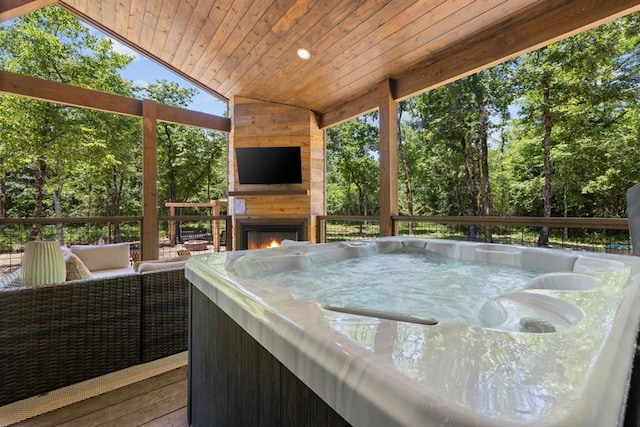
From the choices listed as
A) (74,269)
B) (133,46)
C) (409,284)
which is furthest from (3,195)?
(409,284)

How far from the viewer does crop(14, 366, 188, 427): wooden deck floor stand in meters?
1.46

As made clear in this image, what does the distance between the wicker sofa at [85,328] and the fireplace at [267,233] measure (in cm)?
282

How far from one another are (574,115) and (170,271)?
7.53 m

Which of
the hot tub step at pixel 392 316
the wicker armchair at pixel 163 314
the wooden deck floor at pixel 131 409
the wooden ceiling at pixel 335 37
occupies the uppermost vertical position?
the wooden ceiling at pixel 335 37

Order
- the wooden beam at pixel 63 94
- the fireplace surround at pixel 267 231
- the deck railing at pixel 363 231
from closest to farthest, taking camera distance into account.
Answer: the deck railing at pixel 363 231
the wooden beam at pixel 63 94
the fireplace surround at pixel 267 231

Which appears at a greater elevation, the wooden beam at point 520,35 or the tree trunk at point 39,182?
the wooden beam at point 520,35

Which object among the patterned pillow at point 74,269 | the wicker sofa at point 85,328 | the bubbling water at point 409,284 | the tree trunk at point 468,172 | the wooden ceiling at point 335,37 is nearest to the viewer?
the bubbling water at point 409,284

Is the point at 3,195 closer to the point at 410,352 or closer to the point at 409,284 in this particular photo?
the point at 409,284

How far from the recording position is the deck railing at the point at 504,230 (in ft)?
8.55

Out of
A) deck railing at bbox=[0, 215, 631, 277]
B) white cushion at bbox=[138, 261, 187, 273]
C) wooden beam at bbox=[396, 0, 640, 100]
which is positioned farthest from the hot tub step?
wooden beam at bbox=[396, 0, 640, 100]

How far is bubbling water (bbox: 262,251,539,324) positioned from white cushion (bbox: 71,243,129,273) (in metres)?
2.32

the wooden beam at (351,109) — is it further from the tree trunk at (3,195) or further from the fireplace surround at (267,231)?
the tree trunk at (3,195)

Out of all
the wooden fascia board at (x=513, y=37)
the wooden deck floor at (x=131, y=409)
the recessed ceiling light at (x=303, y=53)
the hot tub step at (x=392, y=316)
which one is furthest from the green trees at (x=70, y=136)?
the hot tub step at (x=392, y=316)

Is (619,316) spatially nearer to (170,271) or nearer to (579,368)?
(579,368)
